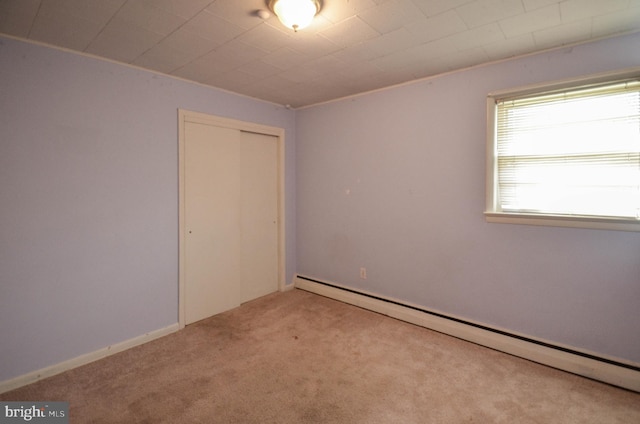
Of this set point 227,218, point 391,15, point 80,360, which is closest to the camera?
point 391,15

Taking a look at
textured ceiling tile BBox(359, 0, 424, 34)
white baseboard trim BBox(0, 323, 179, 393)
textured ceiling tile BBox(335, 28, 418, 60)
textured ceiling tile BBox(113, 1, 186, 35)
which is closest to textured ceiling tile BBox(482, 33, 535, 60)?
textured ceiling tile BBox(335, 28, 418, 60)

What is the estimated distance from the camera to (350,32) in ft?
7.06

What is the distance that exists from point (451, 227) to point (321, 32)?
2.12 m

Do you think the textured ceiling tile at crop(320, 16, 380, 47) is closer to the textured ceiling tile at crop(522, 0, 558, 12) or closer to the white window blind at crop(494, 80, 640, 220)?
the textured ceiling tile at crop(522, 0, 558, 12)

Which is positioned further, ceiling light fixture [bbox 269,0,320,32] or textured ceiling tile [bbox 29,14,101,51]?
textured ceiling tile [bbox 29,14,101,51]

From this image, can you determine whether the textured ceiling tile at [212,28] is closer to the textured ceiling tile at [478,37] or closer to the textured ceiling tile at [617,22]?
the textured ceiling tile at [478,37]

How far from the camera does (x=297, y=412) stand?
1951mm

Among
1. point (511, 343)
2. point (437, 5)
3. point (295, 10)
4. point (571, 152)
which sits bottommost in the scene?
point (511, 343)

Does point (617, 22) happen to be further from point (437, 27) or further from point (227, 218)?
point (227, 218)

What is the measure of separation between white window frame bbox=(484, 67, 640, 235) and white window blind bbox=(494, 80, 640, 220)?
1.6 inches

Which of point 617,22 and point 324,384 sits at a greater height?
point 617,22

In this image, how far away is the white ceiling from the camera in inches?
72.5

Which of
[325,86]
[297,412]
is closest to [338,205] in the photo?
[325,86]

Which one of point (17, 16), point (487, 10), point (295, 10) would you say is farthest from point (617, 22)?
point (17, 16)
